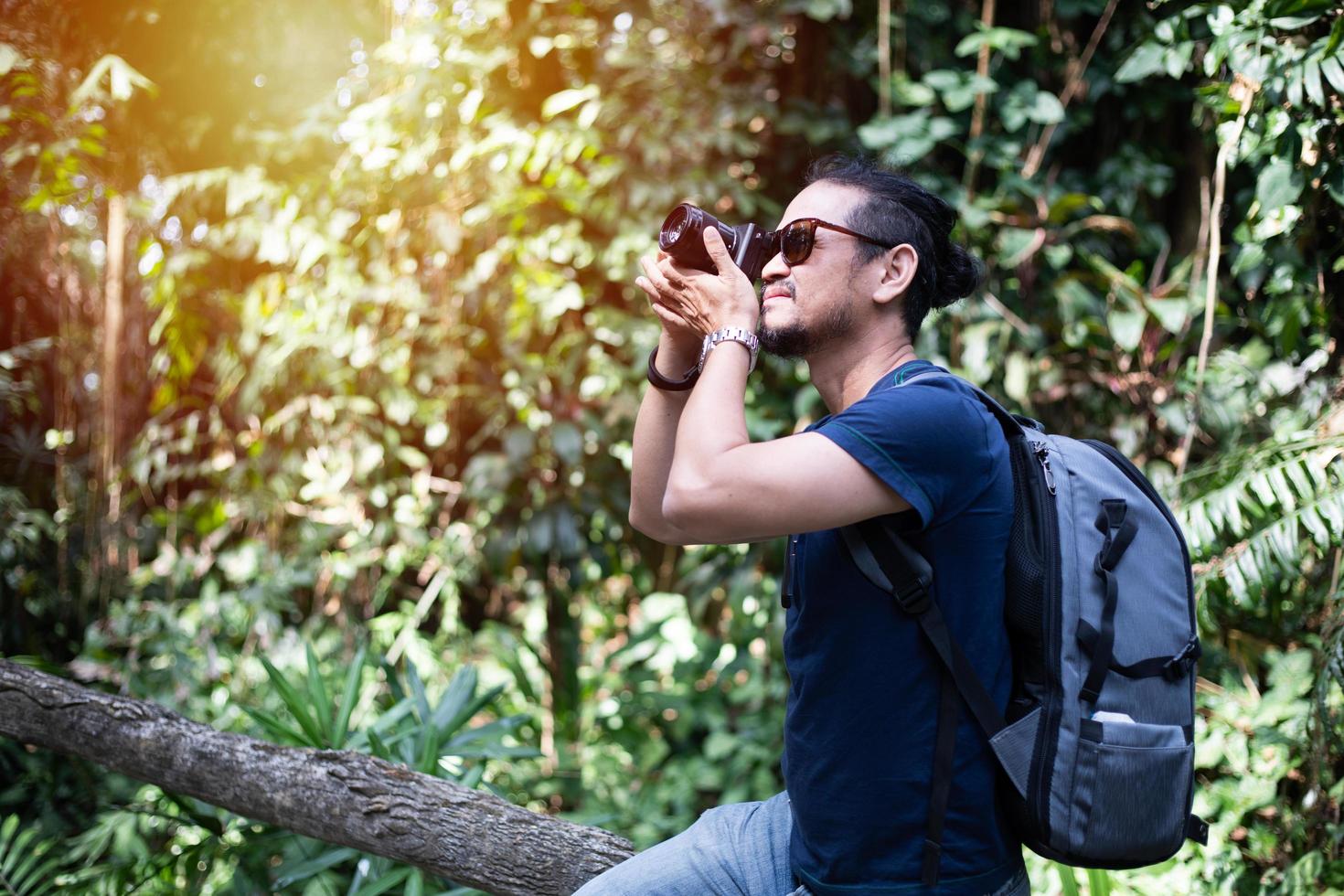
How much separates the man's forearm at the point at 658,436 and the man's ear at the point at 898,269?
0.29 meters

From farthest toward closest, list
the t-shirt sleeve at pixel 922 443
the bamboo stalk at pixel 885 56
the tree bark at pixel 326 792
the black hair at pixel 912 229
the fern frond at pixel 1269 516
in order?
the bamboo stalk at pixel 885 56
the fern frond at pixel 1269 516
the tree bark at pixel 326 792
the black hair at pixel 912 229
the t-shirt sleeve at pixel 922 443

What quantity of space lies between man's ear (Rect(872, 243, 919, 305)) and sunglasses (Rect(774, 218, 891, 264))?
1 centimetres

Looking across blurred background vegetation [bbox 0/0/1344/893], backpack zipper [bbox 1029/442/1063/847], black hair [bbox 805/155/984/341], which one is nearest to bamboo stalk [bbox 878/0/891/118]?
blurred background vegetation [bbox 0/0/1344/893]

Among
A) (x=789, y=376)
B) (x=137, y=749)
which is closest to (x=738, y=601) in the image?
(x=789, y=376)

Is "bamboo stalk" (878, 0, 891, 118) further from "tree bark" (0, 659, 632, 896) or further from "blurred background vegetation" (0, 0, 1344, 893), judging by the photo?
"tree bark" (0, 659, 632, 896)

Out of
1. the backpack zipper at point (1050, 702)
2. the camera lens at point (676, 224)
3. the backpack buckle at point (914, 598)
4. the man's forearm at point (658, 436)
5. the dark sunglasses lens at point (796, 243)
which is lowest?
the backpack zipper at point (1050, 702)

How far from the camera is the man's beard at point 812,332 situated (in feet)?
4.24

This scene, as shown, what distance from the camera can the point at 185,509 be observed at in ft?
13.6

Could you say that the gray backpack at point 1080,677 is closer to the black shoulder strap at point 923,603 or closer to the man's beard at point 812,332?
the black shoulder strap at point 923,603

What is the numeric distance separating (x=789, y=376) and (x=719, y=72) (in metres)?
1.11

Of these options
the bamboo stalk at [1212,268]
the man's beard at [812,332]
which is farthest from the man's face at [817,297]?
the bamboo stalk at [1212,268]

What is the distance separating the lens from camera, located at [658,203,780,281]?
1.31 m

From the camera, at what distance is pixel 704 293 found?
4.16ft

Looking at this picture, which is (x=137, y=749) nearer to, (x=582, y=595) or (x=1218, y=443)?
(x=582, y=595)
